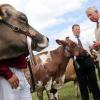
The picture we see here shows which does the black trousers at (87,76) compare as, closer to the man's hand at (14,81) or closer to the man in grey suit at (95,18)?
the man in grey suit at (95,18)

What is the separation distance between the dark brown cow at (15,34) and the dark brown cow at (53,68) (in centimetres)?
732

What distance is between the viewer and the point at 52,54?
13.9 meters

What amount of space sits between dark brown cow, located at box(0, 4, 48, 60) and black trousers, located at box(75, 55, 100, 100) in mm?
6094

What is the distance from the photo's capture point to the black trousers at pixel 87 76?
1162 centimetres

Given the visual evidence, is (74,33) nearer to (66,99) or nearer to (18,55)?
(66,99)

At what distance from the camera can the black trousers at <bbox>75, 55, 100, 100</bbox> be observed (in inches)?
458

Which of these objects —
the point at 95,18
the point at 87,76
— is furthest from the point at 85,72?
the point at 95,18

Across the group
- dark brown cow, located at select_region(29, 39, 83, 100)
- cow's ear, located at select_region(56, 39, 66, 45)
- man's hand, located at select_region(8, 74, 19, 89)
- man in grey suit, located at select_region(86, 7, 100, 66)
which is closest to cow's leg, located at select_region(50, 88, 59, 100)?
dark brown cow, located at select_region(29, 39, 83, 100)

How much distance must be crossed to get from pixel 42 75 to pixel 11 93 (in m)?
7.78

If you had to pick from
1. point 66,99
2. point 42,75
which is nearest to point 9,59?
point 42,75

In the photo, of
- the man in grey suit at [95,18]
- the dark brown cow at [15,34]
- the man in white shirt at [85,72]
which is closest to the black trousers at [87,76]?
the man in white shirt at [85,72]

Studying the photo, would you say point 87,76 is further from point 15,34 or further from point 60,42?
point 15,34

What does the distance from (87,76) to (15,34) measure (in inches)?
258

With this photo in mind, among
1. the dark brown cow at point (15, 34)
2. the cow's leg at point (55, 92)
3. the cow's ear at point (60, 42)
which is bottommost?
the cow's leg at point (55, 92)
